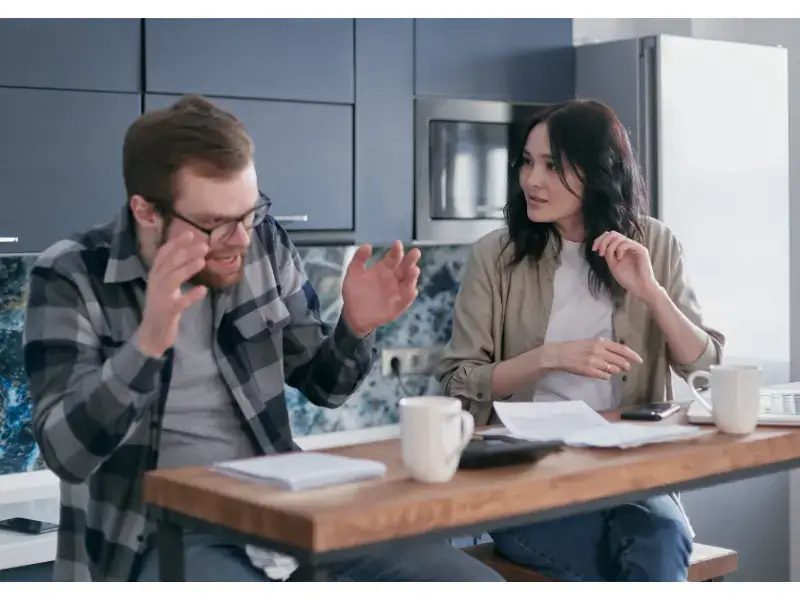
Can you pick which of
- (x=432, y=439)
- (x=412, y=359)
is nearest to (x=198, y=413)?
(x=432, y=439)

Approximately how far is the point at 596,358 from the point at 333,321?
1.84 metres

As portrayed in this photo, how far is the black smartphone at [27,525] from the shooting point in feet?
9.53

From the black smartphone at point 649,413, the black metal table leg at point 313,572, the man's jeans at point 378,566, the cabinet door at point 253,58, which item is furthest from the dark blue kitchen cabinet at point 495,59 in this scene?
the black metal table leg at point 313,572

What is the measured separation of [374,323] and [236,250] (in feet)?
0.86

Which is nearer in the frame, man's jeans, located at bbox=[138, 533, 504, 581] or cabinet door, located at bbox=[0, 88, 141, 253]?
man's jeans, located at bbox=[138, 533, 504, 581]

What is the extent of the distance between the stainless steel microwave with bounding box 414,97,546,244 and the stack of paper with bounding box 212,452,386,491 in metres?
1.93

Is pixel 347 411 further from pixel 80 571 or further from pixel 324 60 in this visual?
pixel 80 571

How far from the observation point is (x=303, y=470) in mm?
1637

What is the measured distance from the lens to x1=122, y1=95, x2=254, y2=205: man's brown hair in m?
2.06

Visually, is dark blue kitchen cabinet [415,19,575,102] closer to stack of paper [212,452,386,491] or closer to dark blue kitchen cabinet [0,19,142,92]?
dark blue kitchen cabinet [0,19,142,92]

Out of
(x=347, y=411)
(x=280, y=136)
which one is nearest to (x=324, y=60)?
(x=280, y=136)

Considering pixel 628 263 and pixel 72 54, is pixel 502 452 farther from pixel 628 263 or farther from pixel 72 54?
pixel 72 54

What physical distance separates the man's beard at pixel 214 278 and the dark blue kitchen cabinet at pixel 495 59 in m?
1.58

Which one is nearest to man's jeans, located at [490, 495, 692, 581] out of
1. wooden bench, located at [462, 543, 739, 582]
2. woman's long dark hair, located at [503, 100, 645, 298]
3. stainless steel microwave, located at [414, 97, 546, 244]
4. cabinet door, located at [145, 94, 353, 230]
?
wooden bench, located at [462, 543, 739, 582]
